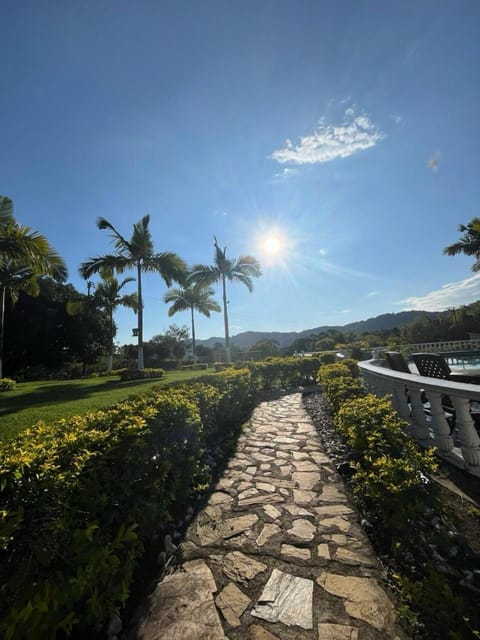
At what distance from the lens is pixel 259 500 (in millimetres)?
3082

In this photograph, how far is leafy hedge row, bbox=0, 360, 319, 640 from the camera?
1.22 m

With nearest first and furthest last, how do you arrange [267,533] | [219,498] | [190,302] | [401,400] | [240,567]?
[240,567] → [267,533] → [219,498] → [401,400] → [190,302]

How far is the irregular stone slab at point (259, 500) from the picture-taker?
299 centimetres

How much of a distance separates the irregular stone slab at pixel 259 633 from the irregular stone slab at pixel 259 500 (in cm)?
131

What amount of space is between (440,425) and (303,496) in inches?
68.4

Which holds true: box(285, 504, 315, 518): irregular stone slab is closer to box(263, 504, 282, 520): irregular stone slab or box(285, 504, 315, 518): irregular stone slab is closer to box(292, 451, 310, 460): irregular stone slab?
box(263, 504, 282, 520): irregular stone slab

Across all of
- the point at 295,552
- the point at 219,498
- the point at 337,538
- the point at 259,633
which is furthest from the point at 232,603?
the point at 219,498

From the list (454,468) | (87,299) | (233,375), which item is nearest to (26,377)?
(87,299)

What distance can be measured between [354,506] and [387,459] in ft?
3.18

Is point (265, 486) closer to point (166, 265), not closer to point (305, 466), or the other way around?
point (305, 466)

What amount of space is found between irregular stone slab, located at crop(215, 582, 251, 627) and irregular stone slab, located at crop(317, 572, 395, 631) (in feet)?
1.83

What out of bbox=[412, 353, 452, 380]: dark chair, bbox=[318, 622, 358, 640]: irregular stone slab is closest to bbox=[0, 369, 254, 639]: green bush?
bbox=[318, 622, 358, 640]: irregular stone slab

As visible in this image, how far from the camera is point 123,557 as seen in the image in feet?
5.99

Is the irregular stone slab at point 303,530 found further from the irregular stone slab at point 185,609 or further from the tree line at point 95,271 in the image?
the tree line at point 95,271
